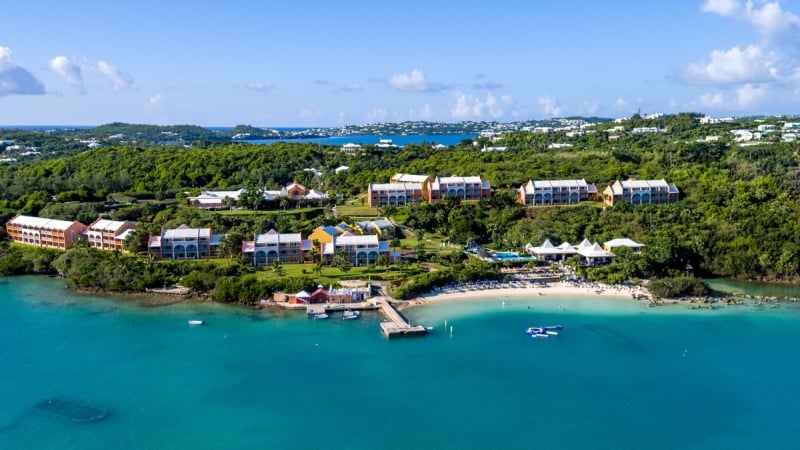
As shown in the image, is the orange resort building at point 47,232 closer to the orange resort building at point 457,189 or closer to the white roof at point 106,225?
the white roof at point 106,225

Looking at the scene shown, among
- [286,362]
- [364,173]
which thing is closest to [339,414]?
[286,362]

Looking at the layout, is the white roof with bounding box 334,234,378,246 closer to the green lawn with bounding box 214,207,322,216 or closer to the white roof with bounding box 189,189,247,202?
the green lawn with bounding box 214,207,322,216

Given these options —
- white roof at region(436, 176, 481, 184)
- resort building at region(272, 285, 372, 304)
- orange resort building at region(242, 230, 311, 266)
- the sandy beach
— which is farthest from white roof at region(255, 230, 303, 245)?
white roof at region(436, 176, 481, 184)

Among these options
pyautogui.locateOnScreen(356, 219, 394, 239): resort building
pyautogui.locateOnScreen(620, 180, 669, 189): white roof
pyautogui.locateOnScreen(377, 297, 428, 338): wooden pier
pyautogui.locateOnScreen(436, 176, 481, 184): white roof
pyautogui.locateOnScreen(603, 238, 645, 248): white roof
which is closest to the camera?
pyautogui.locateOnScreen(377, 297, 428, 338): wooden pier

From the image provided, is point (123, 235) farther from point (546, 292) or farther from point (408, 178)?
point (546, 292)

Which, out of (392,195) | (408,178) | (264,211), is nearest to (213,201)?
(264,211)
